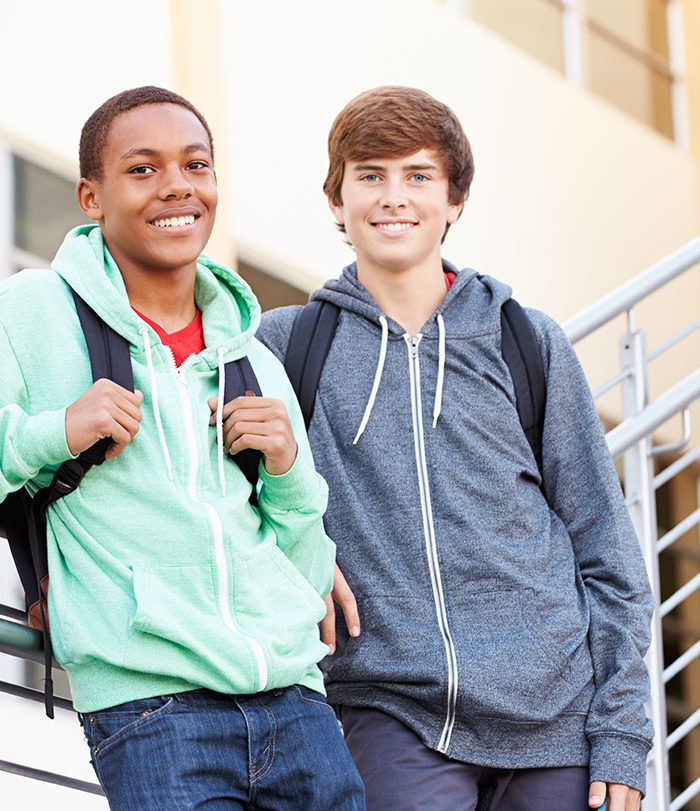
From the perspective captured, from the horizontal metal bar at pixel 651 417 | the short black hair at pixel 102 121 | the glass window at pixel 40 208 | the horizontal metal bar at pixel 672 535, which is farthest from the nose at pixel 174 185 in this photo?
the glass window at pixel 40 208

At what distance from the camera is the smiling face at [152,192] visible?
1.90 m

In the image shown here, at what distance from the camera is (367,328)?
2359 mm

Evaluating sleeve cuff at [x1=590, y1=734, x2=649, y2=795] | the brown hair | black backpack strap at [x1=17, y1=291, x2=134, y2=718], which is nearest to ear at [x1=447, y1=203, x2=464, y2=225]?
the brown hair

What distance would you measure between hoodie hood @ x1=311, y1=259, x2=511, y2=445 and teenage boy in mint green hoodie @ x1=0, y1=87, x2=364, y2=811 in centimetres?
37

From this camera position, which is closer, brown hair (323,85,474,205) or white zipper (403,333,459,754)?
white zipper (403,333,459,754)

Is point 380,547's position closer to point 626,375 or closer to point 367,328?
point 367,328

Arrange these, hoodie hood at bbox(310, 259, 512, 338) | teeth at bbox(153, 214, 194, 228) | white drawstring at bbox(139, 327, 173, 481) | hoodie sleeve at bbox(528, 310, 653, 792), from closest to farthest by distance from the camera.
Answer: white drawstring at bbox(139, 327, 173, 481) → teeth at bbox(153, 214, 194, 228) → hoodie sleeve at bbox(528, 310, 653, 792) → hoodie hood at bbox(310, 259, 512, 338)

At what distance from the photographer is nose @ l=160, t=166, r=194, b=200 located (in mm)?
1898

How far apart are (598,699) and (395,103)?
107cm

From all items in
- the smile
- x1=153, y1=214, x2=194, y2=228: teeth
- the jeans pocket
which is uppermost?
the smile

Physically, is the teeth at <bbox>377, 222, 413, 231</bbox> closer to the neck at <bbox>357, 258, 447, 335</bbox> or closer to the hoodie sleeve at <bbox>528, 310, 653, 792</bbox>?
the neck at <bbox>357, 258, 447, 335</bbox>

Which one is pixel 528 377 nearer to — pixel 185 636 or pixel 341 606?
pixel 341 606

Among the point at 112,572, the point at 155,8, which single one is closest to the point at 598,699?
the point at 112,572

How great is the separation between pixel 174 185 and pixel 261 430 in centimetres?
37
